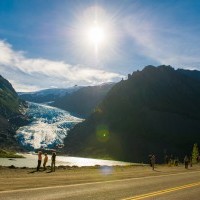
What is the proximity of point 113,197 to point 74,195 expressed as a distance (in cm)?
174

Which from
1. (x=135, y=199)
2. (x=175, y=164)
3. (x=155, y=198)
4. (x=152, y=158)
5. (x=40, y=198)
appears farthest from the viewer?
(x=175, y=164)

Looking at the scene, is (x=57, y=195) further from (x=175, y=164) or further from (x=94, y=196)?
(x=175, y=164)

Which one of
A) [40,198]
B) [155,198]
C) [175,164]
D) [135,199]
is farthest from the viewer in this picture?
[175,164]

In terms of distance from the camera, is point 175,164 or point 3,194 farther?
point 175,164

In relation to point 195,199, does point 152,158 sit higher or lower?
→ higher

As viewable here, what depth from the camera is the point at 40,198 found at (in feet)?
53.2

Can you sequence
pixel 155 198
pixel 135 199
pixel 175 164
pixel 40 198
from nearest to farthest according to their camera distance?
1. pixel 40 198
2. pixel 135 199
3. pixel 155 198
4. pixel 175 164

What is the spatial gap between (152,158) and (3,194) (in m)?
47.1

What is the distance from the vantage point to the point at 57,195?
1769 centimetres

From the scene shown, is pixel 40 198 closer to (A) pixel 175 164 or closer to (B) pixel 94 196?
(B) pixel 94 196

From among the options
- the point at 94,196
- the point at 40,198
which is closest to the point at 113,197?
the point at 94,196

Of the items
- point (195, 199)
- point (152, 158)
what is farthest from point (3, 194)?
point (152, 158)

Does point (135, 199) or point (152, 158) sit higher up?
point (152, 158)

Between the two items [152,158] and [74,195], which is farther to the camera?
[152,158]
